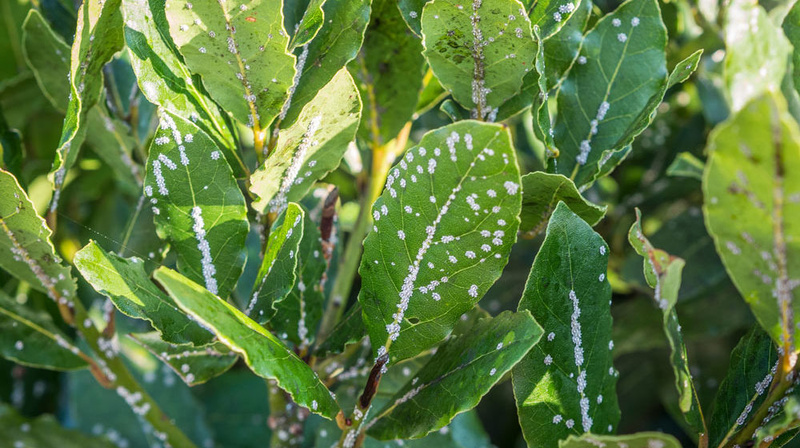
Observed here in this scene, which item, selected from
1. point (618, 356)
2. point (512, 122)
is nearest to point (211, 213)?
point (512, 122)

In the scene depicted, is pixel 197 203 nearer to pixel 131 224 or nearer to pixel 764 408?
pixel 131 224

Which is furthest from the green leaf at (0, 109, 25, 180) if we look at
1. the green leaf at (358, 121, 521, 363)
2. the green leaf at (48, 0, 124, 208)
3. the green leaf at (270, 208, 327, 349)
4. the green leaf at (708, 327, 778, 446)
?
the green leaf at (708, 327, 778, 446)

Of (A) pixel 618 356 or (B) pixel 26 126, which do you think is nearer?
(B) pixel 26 126

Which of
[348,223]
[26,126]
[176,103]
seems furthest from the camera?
[26,126]

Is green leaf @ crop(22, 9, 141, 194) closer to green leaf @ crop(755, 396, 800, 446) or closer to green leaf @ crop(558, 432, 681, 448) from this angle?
green leaf @ crop(558, 432, 681, 448)

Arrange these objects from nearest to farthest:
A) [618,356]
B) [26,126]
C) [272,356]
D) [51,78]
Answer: [272,356]
[51,78]
[26,126]
[618,356]

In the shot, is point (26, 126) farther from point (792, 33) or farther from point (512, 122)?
point (792, 33)

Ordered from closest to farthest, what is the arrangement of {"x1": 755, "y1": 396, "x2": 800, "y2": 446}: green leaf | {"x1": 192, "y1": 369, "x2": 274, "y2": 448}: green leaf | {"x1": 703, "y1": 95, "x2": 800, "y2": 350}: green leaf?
1. {"x1": 703, "y1": 95, "x2": 800, "y2": 350}: green leaf
2. {"x1": 755, "y1": 396, "x2": 800, "y2": 446}: green leaf
3. {"x1": 192, "y1": 369, "x2": 274, "y2": 448}: green leaf

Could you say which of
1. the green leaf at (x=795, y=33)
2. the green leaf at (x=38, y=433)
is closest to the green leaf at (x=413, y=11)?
the green leaf at (x=795, y=33)
